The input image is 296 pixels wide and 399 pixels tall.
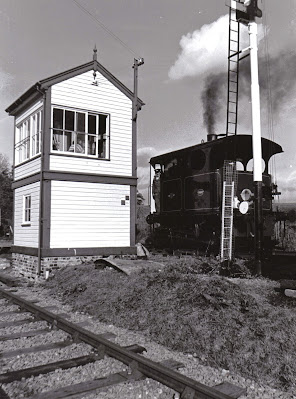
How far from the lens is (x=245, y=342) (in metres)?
4.95

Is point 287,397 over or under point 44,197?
under

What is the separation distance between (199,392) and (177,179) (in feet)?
39.4

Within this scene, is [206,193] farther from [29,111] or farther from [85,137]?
[29,111]

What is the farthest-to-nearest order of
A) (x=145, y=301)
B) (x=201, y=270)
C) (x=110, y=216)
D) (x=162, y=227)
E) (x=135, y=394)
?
(x=162, y=227), (x=110, y=216), (x=201, y=270), (x=145, y=301), (x=135, y=394)

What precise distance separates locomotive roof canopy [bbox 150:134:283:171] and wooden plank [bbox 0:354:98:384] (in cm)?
921

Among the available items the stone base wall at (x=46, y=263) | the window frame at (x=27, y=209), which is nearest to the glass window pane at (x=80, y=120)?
the window frame at (x=27, y=209)

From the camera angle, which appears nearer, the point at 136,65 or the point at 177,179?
the point at 136,65

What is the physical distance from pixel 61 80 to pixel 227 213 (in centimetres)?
650

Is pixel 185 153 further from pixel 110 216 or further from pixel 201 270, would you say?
pixel 201 270

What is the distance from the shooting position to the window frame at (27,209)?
511 inches

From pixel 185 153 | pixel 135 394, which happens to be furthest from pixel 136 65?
pixel 135 394

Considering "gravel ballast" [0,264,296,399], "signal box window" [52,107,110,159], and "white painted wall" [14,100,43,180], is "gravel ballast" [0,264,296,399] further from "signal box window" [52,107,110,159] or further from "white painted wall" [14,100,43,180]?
"signal box window" [52,107,110,159]

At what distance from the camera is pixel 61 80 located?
12125 millimetres

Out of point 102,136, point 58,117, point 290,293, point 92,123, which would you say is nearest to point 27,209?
point 58,117
